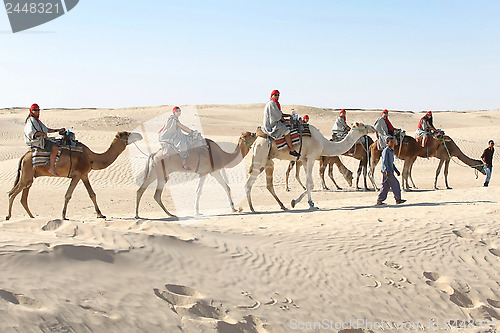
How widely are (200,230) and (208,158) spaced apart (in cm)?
366

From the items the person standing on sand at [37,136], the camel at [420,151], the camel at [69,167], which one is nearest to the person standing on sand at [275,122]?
the camel at [69,167]

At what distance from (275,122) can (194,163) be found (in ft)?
6.36

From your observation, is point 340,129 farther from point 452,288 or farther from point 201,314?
point 201,314

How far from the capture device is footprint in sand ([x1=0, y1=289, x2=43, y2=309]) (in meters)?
4.79

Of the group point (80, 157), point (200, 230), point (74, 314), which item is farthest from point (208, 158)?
point (74, 314)

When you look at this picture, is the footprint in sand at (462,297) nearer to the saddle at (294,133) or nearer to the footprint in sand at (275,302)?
the footprint in sand at (275,302)

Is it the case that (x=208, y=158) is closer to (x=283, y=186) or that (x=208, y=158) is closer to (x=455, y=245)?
(x=455, y=245)

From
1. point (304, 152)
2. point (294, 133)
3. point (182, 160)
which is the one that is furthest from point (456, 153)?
point (182, 160)

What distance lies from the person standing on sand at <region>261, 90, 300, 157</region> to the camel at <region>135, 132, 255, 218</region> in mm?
848

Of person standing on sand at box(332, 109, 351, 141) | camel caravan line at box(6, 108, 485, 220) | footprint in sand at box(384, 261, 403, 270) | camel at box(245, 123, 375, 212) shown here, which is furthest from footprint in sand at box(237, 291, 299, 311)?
person standing on sand at box(332, 109, 351, 141)

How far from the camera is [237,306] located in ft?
18.7

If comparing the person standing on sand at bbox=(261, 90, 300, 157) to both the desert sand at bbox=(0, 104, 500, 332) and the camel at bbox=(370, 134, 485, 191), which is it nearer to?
the desert sand at bbox=(0, 104, 500, 332)

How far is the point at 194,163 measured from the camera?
11.5m

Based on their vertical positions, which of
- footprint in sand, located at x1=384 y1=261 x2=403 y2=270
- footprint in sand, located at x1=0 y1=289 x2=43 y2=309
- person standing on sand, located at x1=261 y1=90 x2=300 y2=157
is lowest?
footprint in sand, located at x1=384 y1=261 x2=403 y2=270
